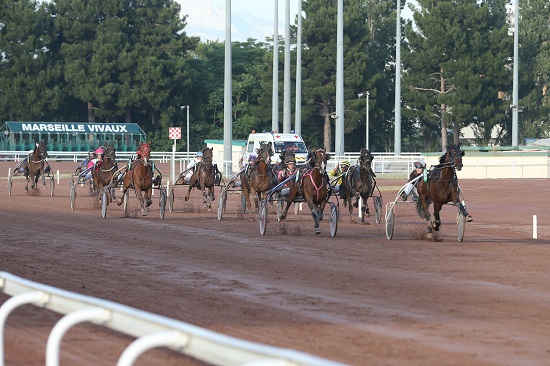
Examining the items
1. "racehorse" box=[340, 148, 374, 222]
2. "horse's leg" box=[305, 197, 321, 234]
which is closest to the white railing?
"horse's leg" box=[305, 197, 321, 234]

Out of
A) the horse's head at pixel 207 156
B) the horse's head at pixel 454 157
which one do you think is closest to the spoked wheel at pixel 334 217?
the horse's head at pixel 454 157

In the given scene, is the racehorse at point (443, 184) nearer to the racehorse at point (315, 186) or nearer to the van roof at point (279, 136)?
the racehorse at point (315, 186)

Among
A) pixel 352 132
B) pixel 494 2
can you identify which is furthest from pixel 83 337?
pixel 494 2

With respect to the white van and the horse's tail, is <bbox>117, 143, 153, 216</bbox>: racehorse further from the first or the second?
the white van

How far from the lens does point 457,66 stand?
7312 centimetres

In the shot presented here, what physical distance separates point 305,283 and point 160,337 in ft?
26.5

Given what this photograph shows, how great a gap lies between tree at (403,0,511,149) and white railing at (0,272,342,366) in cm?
6715

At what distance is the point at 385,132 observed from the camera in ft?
268

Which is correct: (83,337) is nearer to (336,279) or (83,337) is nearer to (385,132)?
→ (336,279)

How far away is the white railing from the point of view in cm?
450

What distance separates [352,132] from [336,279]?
67695mm

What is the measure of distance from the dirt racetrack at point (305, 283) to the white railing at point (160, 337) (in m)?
2.16

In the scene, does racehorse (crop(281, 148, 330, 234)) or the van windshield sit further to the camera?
the van windshield

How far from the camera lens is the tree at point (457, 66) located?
72.6 m
